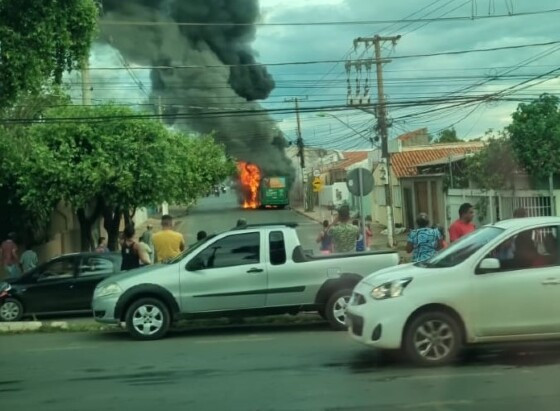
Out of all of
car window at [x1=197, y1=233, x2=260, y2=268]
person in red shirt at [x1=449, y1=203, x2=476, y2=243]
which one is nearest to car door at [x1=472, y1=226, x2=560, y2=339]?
person in red shirt at [x1=449, y1=203, x2=476, y2=243]

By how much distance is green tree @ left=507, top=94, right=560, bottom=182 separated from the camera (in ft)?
66.6

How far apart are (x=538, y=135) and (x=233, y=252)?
12140mm

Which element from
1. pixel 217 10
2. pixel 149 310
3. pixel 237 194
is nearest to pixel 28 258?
pixel 149 310

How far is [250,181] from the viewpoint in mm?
65375

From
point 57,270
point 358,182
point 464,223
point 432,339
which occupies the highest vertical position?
point 358,182

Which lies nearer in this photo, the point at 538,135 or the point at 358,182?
the point at 358,182

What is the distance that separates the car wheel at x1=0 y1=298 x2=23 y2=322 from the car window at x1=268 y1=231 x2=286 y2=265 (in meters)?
6.34

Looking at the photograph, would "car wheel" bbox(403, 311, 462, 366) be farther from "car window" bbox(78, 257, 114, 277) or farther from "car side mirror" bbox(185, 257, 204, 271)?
"car window" bbox(78, 257, 114, 277)

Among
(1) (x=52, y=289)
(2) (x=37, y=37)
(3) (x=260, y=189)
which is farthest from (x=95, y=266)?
(3) (x=260, y=189)

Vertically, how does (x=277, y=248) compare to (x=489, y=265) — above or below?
above

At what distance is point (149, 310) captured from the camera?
36.6 ft

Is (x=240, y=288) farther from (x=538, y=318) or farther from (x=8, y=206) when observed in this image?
(x=8, y=206)

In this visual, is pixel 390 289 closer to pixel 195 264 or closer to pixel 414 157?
pixel 195 264

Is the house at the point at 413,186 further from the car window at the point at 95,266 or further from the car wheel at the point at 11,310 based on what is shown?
the car wheel at the point at 11,310
